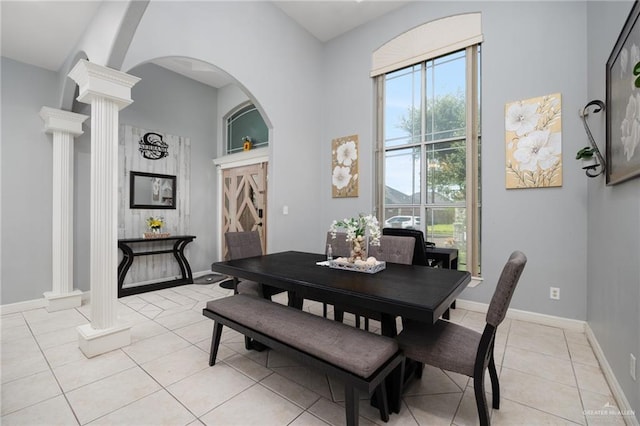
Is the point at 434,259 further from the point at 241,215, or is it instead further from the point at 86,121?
the point at 86,121

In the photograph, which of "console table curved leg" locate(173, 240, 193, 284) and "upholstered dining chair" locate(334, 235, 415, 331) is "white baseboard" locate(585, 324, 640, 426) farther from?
"console table curved leg" locate(173, 240, 193, 284)

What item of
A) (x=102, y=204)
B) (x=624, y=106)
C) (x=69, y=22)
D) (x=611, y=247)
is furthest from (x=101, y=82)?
(x=611, y=247)

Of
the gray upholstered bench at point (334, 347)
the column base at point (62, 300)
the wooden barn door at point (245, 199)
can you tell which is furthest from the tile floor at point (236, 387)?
the wooden barn door at point (245, 199)

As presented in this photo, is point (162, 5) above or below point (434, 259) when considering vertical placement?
above

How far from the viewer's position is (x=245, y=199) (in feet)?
17.1

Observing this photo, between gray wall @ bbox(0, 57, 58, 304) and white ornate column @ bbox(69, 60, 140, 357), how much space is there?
2.06 meters

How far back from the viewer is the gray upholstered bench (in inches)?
52.7

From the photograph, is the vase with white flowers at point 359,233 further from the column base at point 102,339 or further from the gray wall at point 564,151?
the column base at point 102,339

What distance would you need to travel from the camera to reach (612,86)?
204 cm

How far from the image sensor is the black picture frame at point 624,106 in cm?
159

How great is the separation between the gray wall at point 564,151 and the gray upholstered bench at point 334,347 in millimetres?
2347

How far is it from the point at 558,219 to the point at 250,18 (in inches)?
175

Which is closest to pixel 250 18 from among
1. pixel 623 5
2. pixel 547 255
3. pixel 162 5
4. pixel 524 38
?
pixel 162 5

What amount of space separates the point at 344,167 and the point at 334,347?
335 cm
